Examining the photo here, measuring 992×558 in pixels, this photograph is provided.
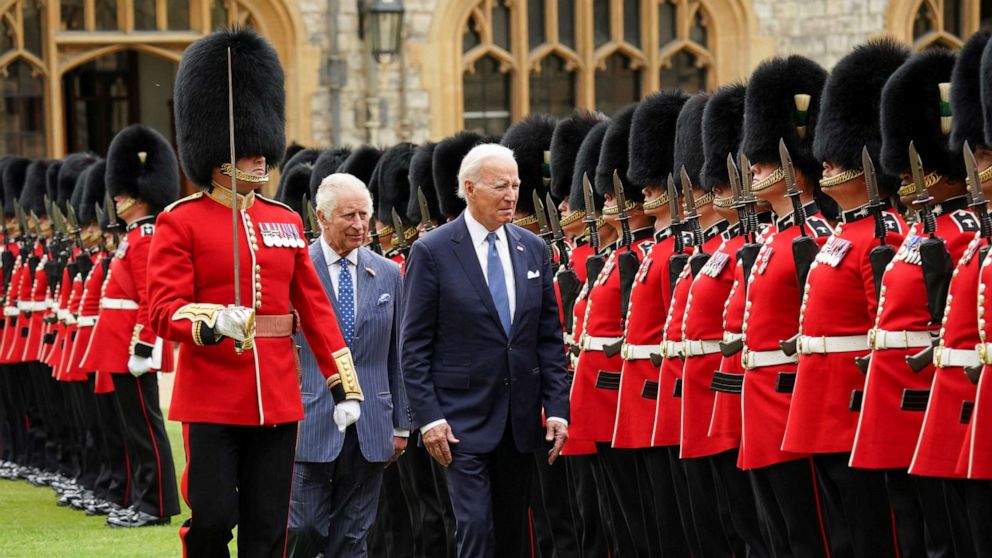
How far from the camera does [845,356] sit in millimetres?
5328

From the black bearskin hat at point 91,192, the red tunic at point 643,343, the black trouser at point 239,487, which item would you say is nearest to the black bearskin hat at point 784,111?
the red tunic at point 643,343

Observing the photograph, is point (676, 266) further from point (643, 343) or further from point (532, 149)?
point (532, 149)

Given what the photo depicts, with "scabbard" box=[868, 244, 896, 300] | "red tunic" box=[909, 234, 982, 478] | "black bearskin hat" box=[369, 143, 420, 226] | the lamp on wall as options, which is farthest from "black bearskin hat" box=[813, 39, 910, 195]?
the lamp on wall

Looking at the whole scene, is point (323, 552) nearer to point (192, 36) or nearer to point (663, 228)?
point (663, 228)

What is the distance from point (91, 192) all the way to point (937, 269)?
7179 millimetres

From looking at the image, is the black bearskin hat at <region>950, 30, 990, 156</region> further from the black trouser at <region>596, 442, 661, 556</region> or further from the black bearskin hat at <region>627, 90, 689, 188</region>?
the black trouser at <region>596, 442, 661, 556</region>

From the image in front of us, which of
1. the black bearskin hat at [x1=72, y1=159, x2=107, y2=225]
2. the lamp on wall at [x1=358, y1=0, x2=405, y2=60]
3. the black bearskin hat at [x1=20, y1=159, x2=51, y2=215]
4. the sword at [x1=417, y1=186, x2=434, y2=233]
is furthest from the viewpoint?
the lamp on wall at [x1=358, y1=0, x2=405, y2=60]

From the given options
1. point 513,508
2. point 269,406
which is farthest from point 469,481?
point 269,406

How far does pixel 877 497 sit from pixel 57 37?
→ 1231 cm

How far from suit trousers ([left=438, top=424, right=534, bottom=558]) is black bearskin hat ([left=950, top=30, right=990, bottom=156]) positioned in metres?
1.55

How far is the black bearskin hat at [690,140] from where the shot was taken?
6621mm

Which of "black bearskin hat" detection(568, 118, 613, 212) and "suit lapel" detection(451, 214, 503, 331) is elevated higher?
"black bearskin hat" detection(568, 118, 613, 212)

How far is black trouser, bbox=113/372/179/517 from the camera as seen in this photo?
352 inches

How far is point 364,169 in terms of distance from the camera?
376 inches
